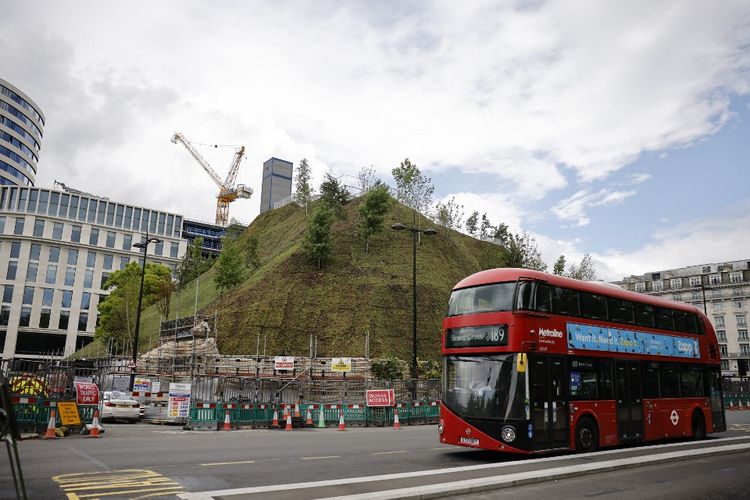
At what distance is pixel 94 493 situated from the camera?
313 inches

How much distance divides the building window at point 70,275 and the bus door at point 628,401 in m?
92.6

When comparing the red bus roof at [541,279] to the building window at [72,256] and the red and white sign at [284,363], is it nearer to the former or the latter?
the red and white sign at [284,363]

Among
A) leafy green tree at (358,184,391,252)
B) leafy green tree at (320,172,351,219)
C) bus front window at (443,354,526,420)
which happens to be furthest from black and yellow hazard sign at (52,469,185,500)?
leafy green tree at (320,172,351,219)

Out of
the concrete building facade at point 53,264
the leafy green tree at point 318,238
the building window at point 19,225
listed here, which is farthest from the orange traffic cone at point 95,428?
the building window at point 19,225

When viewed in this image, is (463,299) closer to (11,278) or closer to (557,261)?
(557,261)

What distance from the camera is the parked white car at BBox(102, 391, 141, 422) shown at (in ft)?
72.7

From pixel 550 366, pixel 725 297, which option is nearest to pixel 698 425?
pixel 550 366

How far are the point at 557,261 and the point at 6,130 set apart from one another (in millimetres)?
85944

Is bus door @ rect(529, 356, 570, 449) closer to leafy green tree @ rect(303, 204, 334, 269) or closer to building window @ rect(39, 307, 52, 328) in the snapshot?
leafy green tree @ rect(303, 204, 334, 269)

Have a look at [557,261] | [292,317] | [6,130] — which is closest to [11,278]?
[6,130]

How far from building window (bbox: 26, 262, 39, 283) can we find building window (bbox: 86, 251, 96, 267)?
7.23 m

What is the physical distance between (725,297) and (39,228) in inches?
4349

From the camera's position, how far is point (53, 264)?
289 feet

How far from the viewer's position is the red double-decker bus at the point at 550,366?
12.2 meters
